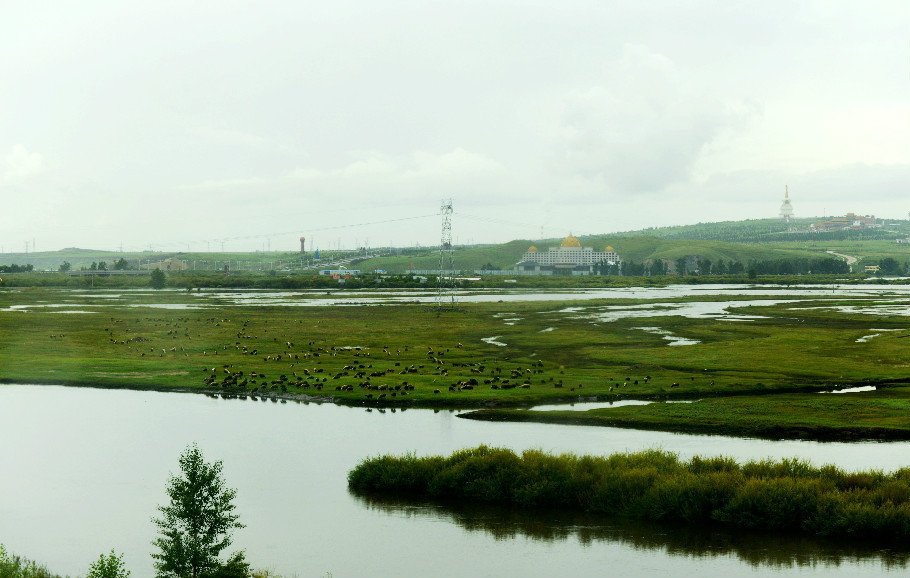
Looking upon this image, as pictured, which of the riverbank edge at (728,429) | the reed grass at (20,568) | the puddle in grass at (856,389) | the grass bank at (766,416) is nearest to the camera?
the reed grass at (20,568)

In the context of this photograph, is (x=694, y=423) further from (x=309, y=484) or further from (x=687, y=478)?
(x=309, y=484)

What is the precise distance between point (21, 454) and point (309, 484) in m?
17.3

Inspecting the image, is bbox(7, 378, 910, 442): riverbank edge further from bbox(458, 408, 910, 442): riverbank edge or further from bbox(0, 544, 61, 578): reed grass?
bbox(0, 544, 61, 578): reed grass

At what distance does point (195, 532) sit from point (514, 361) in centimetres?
4954

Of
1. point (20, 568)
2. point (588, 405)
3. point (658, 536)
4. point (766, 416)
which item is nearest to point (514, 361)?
point (588, 405)

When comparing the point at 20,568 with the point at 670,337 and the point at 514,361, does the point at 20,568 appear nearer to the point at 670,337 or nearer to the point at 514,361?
the point at 514,361

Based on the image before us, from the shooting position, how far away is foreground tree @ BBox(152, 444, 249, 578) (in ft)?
94.1

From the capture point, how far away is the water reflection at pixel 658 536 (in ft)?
105

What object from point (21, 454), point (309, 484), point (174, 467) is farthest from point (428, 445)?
point (21, 454)

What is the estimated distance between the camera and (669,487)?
36.3m

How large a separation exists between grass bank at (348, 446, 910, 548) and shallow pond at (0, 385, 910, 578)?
95 cm

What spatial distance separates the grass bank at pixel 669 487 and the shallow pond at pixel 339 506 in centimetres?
95

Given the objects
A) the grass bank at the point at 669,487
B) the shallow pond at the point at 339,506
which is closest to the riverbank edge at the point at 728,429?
the shallow pond at the point at 339,506

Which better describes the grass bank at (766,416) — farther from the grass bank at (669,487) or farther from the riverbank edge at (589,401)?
the grass bank at (669,487)
